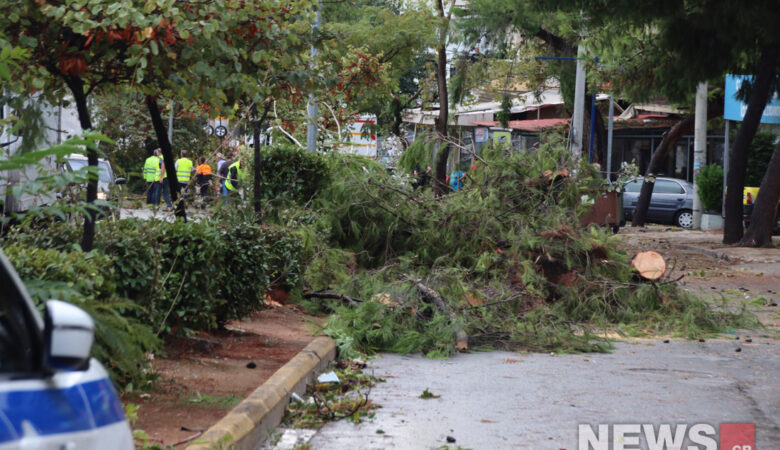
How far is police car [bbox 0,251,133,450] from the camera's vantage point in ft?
6.93

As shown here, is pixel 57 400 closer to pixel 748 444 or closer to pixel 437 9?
pixel 748 444

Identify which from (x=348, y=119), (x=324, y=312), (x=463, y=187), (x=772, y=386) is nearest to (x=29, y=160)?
(x=772, y=386)

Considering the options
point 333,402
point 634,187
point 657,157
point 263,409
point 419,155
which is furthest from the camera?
point 634,187

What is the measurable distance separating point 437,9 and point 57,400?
31.2 metres

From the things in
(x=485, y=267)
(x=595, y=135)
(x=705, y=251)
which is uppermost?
(x=595, y=135)

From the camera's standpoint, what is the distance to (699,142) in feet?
97.3

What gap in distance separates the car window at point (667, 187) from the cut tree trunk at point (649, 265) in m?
22.5

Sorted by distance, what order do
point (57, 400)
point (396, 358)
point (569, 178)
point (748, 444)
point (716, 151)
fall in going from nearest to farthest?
point (57, 400)
point (748, 444)
point (396, 358)
point (569, 178)
point (716, 151)

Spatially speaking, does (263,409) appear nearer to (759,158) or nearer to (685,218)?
(759,158)

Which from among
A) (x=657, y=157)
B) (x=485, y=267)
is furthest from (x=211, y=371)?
(x=657, y=157)

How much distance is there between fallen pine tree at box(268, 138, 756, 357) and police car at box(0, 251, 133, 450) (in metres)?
6.77

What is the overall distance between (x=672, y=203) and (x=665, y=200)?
308mm

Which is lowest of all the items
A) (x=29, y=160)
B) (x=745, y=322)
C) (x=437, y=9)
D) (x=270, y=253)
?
(x=745, y=322)

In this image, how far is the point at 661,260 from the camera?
39.9 feet
